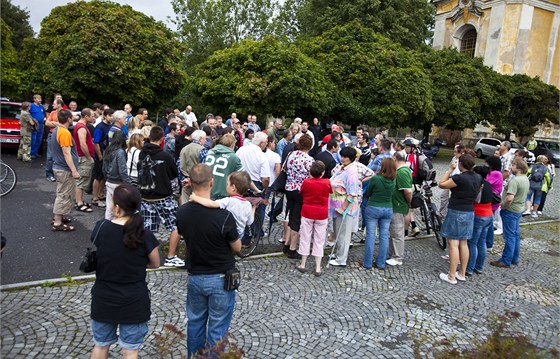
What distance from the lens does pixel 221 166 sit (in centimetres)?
606

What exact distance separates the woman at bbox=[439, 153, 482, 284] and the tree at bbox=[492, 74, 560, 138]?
2883 cm

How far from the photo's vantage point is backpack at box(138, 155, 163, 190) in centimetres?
578

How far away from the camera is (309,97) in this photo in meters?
19.6

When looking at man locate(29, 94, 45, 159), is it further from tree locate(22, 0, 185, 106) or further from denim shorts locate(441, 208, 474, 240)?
denim shorts locate(441, 208, 474, 240)

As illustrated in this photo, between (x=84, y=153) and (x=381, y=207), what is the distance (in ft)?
19.0

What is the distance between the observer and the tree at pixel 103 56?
1664 cm

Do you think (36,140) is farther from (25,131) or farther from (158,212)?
(158,212)

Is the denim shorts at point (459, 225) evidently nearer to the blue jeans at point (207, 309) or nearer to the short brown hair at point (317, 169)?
the short brown hair at point (317, 169)

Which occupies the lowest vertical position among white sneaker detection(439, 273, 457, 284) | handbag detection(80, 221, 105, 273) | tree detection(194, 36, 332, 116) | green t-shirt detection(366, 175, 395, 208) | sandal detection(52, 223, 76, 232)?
white sneaker detection(439, 273, 457, 284)

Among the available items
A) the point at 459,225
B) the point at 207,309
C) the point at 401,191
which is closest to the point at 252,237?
the point at 401,191

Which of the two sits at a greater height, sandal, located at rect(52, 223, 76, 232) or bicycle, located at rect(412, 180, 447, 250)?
bicycle, located at rect(412, 180, 447, 250)

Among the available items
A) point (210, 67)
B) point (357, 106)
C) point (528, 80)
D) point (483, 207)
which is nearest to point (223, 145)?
point (483, 207)

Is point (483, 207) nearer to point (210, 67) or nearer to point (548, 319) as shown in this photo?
point (548, 319)

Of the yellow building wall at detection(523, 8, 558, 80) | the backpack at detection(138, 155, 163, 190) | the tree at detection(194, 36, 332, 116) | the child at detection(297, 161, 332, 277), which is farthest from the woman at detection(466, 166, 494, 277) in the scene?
the yellow building wall at detection(523, 8, 558, 80)
